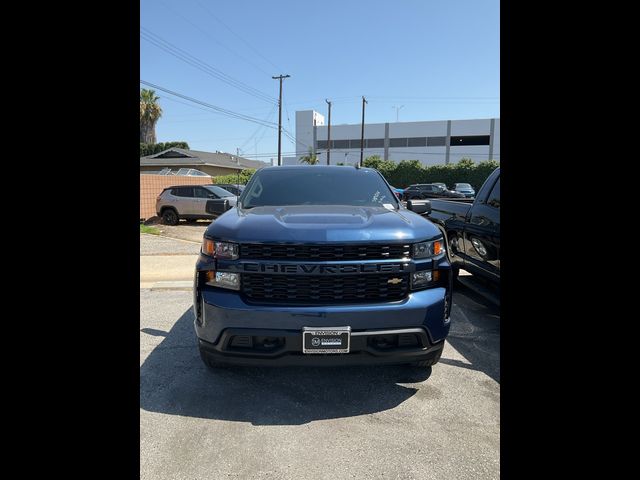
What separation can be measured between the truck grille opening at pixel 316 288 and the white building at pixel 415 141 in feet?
185

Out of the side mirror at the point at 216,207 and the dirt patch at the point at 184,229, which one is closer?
the side mirror at the point at 216,207

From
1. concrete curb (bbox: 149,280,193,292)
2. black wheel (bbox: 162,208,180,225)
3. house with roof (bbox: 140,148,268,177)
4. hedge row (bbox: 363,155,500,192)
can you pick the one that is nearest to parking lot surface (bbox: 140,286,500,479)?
concrete curb (bbox: 149,280,193,292)

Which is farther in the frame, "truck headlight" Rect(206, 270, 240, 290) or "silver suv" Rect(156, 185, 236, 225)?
"silver suv" Rect(156, 185, 236, 225)

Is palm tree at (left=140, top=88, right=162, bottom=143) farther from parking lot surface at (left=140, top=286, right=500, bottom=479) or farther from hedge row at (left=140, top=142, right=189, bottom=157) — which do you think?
parking lot surface at (left=140, top=286, right=500, bottom=479)

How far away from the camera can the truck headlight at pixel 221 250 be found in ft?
8.74

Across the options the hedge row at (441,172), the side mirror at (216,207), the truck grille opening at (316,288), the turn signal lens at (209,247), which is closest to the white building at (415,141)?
the hedge row at (441,172)

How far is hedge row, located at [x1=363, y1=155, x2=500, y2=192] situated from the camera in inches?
1511

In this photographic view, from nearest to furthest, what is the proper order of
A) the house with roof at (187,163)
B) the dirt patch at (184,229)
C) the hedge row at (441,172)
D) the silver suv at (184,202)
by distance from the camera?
the dirt patch at (184,229) → the silver suv at (184,202) → the hedge row at (441,172) → the house with roof at (187,163)

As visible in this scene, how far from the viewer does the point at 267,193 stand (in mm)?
3912

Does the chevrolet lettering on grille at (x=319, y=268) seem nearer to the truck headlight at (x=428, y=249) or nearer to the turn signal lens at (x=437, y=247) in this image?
the truck headlight at (x=428, y=249)
